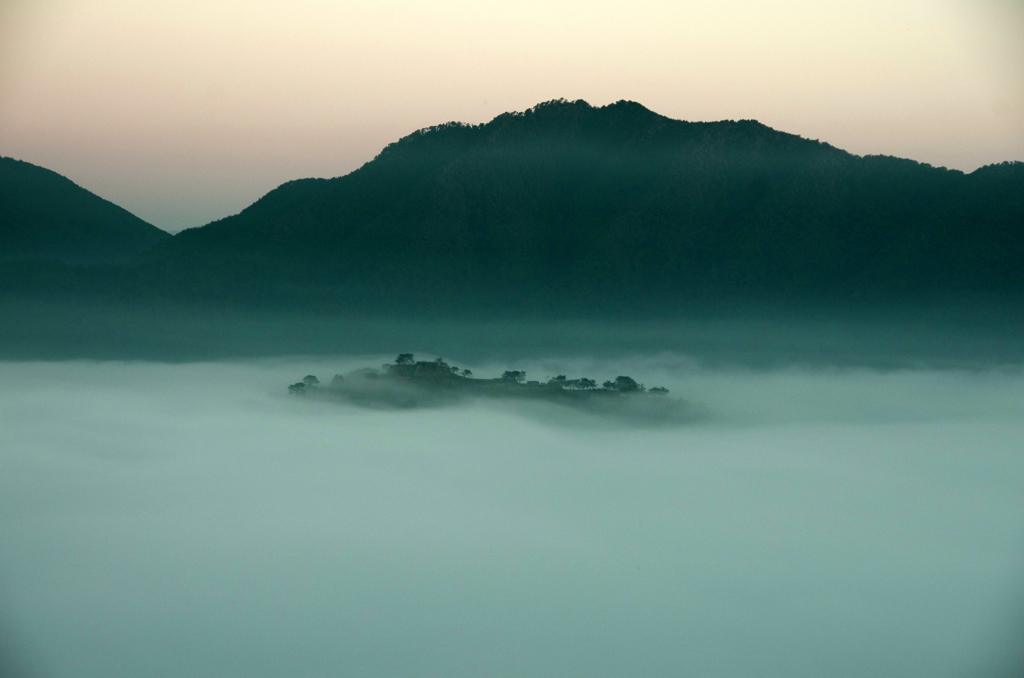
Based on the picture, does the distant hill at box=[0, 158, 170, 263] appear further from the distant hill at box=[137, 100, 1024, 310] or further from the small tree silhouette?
the small tree silhouette

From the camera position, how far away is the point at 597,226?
16062cm

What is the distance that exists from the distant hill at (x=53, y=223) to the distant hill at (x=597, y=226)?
2615 cm

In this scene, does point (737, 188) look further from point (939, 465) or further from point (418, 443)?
point (418, 443)

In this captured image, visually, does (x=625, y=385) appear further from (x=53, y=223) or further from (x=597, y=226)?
(x=53, y=223)

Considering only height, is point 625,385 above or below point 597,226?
below

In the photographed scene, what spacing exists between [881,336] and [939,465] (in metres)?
22.5

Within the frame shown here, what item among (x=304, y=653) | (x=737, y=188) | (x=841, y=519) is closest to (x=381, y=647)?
(x=304, y=653)

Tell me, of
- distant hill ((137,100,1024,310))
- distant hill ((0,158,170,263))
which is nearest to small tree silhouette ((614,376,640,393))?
distant hill ((137,100,1024,310))

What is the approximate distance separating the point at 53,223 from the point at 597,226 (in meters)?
109

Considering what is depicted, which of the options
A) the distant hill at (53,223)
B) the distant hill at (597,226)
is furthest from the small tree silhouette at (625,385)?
the distant hill at (53,223)

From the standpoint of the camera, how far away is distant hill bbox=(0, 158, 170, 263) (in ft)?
571

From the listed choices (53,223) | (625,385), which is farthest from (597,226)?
(53,223)

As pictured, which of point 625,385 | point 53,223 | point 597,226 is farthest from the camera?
point 53,223

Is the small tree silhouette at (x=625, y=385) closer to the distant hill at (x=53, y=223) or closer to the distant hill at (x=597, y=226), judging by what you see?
the distant hill at (x=597, y=226)
